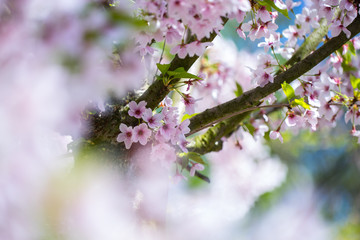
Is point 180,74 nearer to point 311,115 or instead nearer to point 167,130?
point 167,130

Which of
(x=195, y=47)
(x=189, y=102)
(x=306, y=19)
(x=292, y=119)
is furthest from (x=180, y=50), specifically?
(x=306, y=19)

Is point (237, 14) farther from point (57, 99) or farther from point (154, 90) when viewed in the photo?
point (57, 99)

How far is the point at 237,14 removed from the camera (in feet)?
2.04

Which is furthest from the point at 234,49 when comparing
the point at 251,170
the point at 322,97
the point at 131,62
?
the point at 131,62

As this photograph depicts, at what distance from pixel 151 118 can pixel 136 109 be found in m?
0.03

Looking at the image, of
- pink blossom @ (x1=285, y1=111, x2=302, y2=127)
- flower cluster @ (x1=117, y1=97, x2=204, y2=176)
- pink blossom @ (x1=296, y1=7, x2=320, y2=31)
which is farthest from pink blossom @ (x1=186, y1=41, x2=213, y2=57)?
pink blossom @ (x1=296, y1=7, x2=320, y2=31)

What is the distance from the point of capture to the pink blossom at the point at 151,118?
0.66m

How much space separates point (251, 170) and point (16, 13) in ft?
7.23

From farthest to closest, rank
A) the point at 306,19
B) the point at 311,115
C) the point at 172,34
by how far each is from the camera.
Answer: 1. the point at 306,19
2. the point at 311,115
3. the point at 172,34

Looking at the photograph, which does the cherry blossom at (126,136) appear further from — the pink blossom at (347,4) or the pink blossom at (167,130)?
the pink blossom at (347,4)

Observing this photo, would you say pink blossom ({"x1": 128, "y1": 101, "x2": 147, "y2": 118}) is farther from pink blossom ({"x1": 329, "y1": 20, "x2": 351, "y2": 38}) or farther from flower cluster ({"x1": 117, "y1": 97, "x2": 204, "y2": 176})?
pink blossom ({"x1": 329, "y1": 20, "x2": 351, "y2": 38})

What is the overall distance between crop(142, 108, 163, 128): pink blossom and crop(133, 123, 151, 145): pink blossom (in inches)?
0.5

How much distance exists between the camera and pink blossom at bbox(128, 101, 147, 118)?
0.67 m

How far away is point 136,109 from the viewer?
67 centimetres
